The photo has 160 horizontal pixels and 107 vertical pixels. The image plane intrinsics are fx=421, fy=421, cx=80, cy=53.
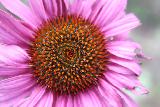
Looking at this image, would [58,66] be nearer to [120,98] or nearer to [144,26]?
[120,98]

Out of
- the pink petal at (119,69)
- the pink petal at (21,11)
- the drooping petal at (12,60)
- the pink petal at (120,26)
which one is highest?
the pink petal at (21,11)

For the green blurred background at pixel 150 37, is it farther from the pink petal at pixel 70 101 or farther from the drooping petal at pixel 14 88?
the drooping petal at pixel 14 88

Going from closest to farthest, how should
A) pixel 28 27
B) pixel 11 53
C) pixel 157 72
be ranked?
pixel 11 53
pixel 28 27
pixel 157 72

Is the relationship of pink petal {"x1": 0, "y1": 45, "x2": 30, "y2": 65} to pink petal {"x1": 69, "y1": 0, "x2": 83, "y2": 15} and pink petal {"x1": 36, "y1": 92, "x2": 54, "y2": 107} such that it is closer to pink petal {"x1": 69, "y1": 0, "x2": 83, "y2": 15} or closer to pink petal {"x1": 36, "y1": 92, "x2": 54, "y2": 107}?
pink petal {"x1": 36, "y1": 92, "x2": 54, "y2": 107}

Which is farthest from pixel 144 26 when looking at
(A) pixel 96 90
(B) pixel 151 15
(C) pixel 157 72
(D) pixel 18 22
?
(D) pixel 18 22

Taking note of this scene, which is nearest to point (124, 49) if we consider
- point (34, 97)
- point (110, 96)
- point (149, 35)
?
point (110, 96)

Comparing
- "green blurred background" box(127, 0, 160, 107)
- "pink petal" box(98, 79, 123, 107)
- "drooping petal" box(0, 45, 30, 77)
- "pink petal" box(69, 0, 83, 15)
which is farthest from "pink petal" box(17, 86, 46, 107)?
"green blurred background" box(127, 0, 160, 107)

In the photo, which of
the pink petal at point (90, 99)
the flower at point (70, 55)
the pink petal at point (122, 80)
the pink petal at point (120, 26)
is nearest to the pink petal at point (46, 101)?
the flower at point (70, 55)
